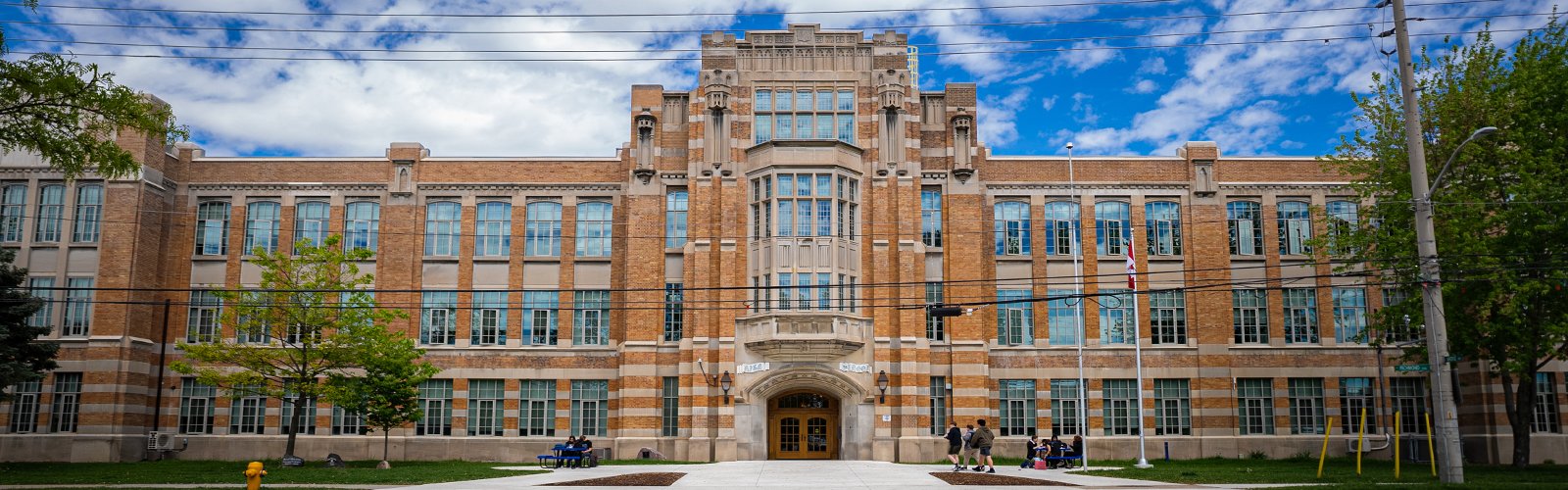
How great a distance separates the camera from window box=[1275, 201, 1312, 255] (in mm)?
45281

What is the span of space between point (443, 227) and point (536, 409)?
822 centimetres

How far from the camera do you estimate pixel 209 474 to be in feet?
104

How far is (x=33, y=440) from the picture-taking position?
137 feet

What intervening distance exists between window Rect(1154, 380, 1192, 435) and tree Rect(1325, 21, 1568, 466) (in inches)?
380

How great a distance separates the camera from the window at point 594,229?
4516 centimetres

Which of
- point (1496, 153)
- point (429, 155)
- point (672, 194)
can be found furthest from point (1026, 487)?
point (429, 155)

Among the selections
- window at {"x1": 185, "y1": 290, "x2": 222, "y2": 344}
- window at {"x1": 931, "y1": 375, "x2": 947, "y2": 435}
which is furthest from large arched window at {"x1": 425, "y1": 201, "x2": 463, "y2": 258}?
window at {"x1": 931, "y1": 375, "x2": 947, "y2": 435}

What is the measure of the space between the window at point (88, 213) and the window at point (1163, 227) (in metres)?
40.9

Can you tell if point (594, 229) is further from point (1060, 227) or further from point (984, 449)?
point (984, 449)

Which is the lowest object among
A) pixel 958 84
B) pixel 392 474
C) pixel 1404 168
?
pixel 392 474

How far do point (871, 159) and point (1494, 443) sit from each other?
25.5 metres

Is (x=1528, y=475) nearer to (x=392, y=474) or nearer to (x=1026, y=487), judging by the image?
(x=1026, y=487)

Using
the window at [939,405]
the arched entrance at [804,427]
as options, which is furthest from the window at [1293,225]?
the arched entrance at [804,427]

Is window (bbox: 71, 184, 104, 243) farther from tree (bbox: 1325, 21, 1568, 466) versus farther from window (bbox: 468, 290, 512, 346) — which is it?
tree (bbox: 1325, 21, 1568, 466)
